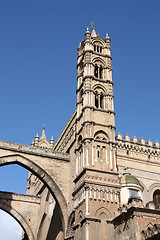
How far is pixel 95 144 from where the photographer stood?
806 inches

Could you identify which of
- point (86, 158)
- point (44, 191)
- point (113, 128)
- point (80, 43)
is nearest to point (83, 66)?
point (80, 43)

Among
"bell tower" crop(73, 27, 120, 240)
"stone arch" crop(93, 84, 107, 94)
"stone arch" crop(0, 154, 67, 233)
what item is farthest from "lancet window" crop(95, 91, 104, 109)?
"stone arch" crop(0, 154, 67, 233)

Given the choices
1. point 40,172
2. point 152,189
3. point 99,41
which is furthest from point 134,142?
point 99,41

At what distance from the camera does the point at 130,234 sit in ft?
50.3

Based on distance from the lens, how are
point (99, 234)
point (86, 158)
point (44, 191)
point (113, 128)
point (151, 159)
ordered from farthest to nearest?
point (44, 191) → point (151, 159) → point (113, 128) → point (86, 158) → point (99, 234)

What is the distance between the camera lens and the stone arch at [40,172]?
21.2 metres

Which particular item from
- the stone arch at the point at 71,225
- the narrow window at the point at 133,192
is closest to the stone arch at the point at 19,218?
the stone arch at the point at 71,225

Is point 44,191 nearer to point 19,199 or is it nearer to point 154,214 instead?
point 19,199

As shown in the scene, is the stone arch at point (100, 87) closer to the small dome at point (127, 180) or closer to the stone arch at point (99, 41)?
the stone arch at point (99, 41)

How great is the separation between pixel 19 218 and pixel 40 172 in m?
9.86

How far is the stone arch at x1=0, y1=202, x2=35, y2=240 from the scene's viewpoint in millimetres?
28672

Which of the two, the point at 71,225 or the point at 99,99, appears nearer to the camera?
the point at 71,225

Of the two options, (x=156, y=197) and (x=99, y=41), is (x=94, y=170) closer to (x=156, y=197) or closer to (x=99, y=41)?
(x=156, y=197)

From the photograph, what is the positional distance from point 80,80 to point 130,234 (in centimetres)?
1355
